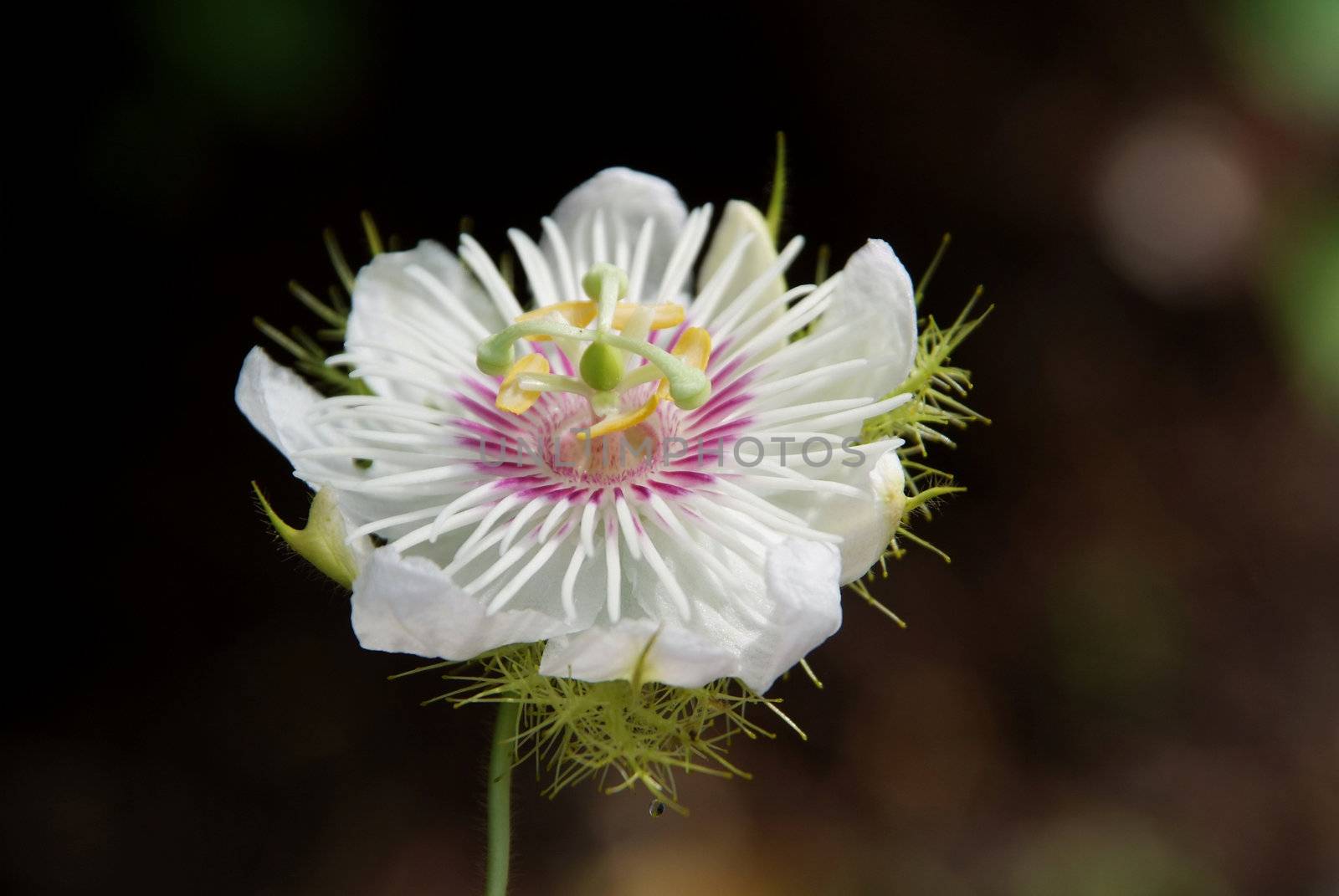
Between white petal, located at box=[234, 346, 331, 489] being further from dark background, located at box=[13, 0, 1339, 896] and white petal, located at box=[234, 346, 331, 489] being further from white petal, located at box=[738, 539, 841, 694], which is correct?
dark background, located at box=[13, 0, 1339, 896]

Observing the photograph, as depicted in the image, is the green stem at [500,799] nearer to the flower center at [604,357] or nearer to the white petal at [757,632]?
the white petal at [757,632]

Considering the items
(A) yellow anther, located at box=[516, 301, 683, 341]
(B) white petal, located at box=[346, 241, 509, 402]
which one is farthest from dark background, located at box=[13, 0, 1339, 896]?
(A) yellow anther, located at box=[516, 301, 683, 341]

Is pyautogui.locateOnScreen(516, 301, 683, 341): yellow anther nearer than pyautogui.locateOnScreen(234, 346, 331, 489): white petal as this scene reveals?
No

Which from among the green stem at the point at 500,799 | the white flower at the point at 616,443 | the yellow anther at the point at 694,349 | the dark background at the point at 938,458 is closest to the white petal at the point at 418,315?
the white flower at the point at 616,443

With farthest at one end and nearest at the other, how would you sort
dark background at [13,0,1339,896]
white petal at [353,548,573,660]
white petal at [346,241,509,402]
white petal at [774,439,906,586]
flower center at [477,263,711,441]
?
dark background at [13,0,1339,896] < white petal at [346,241,509,402] < flower center at [477,263,711,441] < white petal at [774,439,906,586] < white petal at [353,548,573,660]

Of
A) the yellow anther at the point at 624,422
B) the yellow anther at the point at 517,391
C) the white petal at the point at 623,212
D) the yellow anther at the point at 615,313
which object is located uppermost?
the white petal at the point at 623,212

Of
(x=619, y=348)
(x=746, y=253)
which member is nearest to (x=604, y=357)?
(x=619, y=348)
